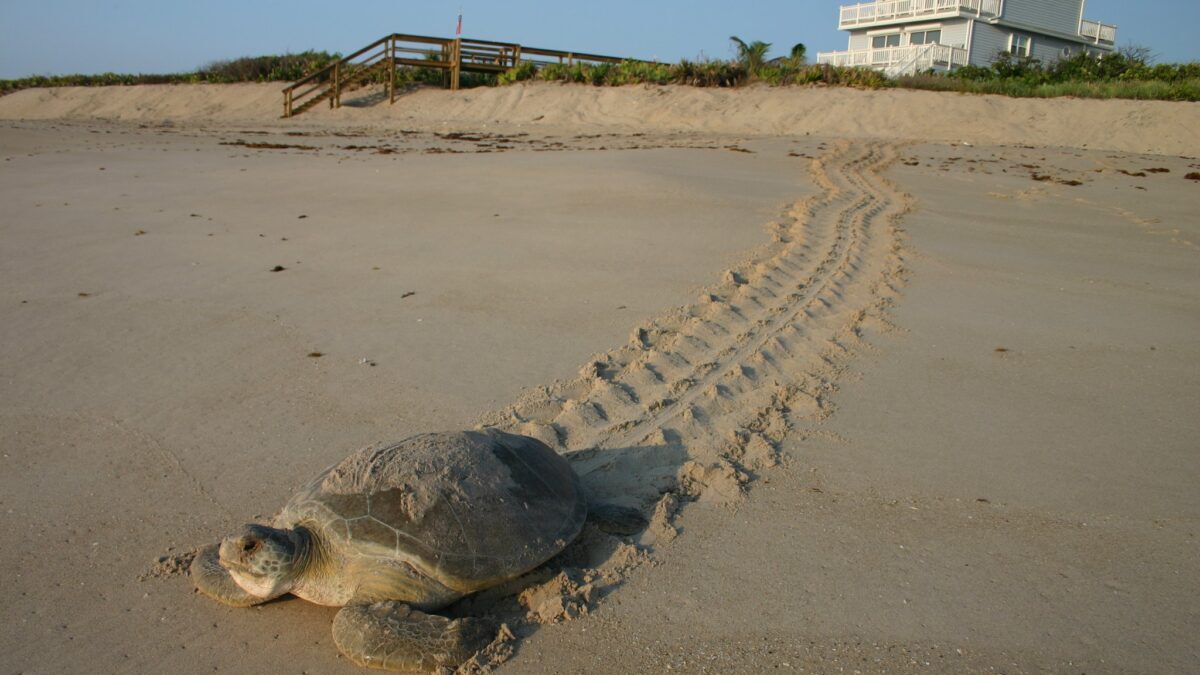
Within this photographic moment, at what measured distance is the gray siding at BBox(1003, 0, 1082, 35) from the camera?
29969 mm

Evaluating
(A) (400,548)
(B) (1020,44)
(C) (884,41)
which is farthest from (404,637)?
(B) (1020,44)

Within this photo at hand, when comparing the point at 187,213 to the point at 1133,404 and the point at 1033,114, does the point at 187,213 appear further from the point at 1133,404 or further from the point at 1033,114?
the point at 1033,114

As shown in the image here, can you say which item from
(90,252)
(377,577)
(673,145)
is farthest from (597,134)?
(377,577)

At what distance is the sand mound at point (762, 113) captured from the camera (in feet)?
47.5

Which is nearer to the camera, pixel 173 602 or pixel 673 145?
pixel 173 602

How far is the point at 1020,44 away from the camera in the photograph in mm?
30875

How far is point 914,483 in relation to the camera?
2.96 meters

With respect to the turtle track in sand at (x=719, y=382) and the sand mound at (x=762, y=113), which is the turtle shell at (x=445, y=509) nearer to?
the turtle track in sand at (x=719, y=382)

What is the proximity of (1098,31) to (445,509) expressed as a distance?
128ft

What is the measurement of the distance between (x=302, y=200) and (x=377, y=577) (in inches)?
232

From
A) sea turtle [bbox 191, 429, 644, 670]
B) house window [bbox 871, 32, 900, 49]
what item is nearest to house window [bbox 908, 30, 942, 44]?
house window [bbox 871, 32, 900, 49]

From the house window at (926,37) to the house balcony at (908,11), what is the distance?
824mm

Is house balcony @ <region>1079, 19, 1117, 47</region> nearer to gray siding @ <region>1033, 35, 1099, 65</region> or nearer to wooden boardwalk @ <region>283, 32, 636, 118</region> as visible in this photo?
gray siding @ <region>1033, 35, 1099, 65</region>

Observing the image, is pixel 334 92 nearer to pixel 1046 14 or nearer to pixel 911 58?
pixel 911 58
